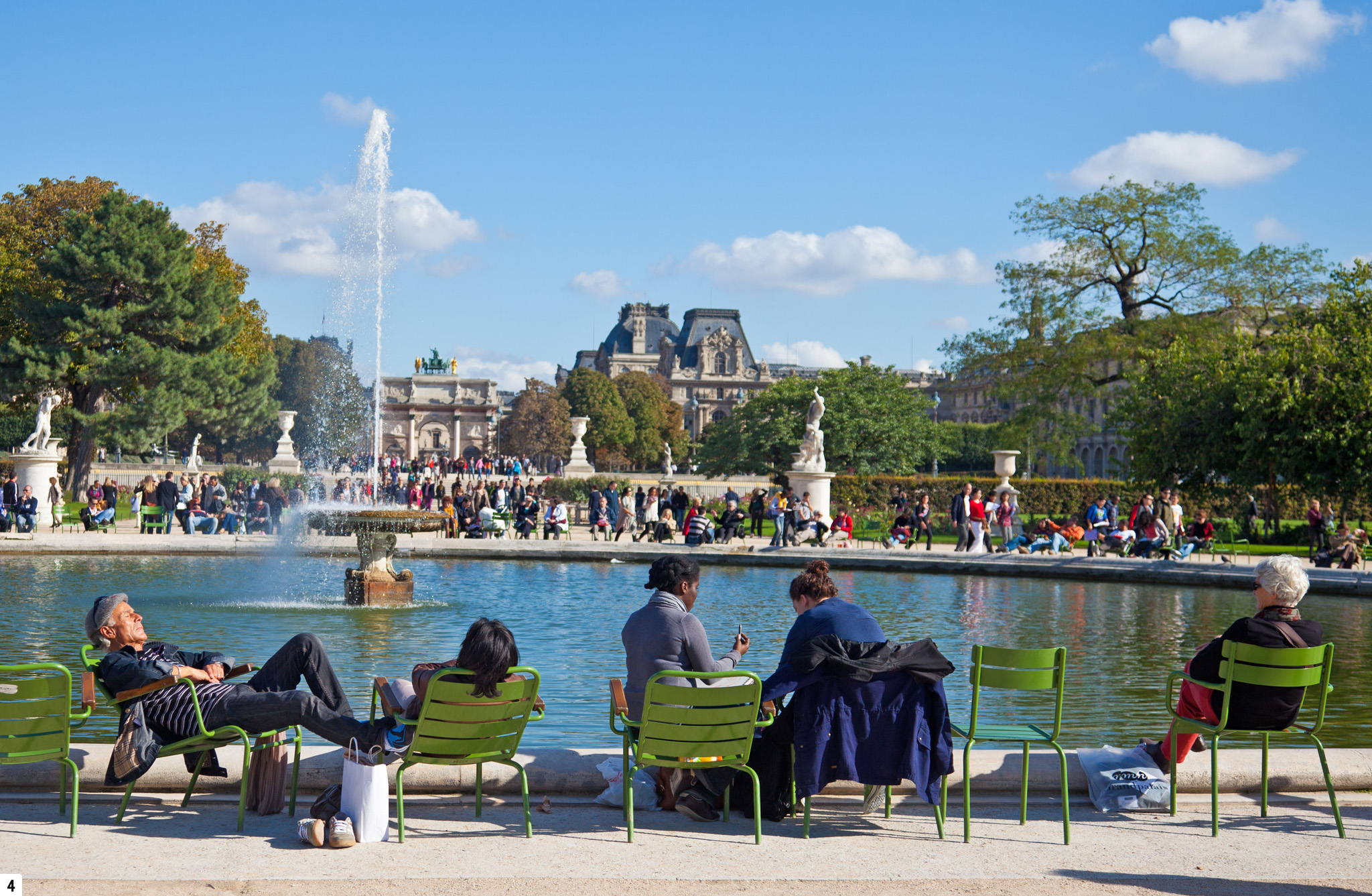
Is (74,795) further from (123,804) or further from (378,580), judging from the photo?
(378,580)

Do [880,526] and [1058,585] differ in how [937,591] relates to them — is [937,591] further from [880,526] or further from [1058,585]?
[880,526]

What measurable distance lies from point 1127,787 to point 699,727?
208cm

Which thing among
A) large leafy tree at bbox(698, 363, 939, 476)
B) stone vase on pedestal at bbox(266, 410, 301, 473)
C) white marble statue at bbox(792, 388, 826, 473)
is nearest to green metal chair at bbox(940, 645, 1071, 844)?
white marble statue at bbox(792, 388, 826, 473)

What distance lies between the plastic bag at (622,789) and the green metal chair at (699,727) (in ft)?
1.06

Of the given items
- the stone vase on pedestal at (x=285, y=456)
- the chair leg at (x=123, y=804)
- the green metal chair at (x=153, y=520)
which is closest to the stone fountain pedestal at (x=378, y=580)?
the chair leg at (x=123, y=804)

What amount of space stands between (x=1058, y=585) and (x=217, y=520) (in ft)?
57.9

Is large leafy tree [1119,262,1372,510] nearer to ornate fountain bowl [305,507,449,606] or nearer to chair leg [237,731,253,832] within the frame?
ornate fountain bowl [305,507,449,606]

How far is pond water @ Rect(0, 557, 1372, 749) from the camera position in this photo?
897cm

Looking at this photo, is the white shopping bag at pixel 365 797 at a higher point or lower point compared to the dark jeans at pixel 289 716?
lower

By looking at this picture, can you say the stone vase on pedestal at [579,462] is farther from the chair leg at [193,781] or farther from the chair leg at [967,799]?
the chair leg at [967,799]

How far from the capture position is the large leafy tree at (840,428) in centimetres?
5122

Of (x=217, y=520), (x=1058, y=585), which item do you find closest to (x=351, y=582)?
(x=1058, y=585)

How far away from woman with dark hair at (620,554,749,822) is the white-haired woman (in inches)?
83.6

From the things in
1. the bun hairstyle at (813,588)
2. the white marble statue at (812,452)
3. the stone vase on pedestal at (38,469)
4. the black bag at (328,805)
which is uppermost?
the white marble statue at (812,452)
